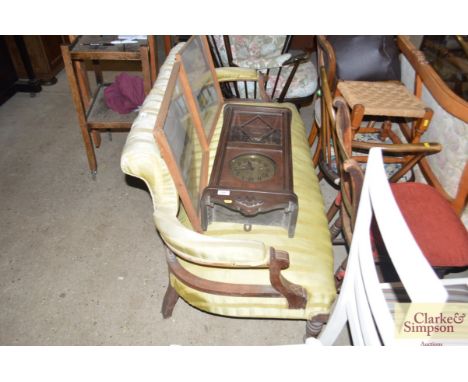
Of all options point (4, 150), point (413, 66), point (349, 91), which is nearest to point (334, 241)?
point (349, 91)

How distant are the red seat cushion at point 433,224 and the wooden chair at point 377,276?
0.52 ft

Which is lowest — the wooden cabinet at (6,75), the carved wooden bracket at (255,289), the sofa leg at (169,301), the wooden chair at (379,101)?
the sofa leg at (169,301)

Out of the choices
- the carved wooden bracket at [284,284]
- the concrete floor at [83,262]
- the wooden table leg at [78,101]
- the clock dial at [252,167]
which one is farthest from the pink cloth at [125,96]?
the carved wooden bracket at [284,284]

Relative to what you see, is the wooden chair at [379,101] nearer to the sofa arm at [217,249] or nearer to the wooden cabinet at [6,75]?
the sofa arm at [217,249]

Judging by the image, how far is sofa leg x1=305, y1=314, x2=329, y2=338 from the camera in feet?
4.62

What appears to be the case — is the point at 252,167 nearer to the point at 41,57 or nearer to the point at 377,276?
the point at 377,276

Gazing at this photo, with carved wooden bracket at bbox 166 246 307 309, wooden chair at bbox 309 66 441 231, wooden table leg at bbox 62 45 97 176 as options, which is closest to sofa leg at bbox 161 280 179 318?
carved wooden bracket at bbox 166 246 307 309

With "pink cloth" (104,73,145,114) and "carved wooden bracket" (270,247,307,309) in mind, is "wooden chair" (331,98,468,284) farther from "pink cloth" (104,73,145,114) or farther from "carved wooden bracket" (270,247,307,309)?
"pink cloth" (104,73,145,114)

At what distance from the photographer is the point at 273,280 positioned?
128 cm

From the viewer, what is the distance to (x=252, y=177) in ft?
5.04

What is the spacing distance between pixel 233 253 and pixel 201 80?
107cm

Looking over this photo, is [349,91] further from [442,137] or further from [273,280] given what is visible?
[273,280]

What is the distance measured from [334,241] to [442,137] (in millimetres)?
811

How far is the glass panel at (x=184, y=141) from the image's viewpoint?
1303mm
